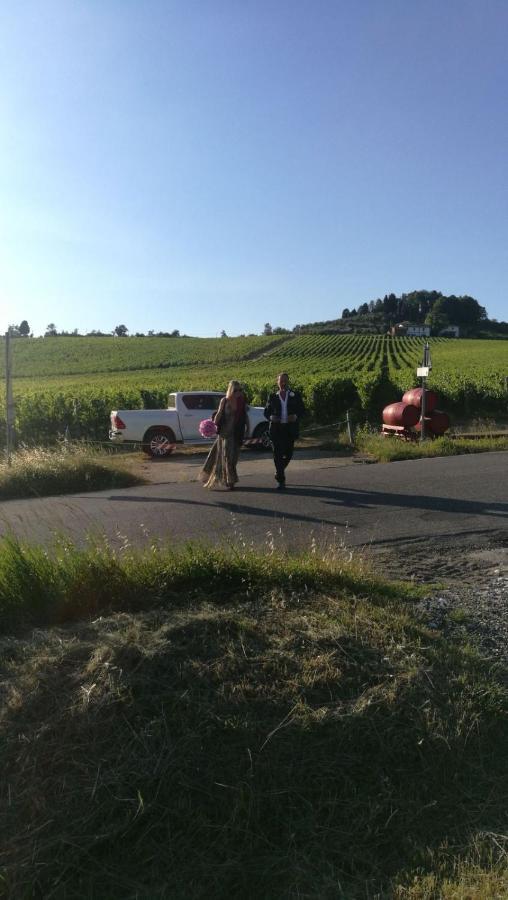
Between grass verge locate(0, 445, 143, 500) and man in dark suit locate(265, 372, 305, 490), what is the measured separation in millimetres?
3053

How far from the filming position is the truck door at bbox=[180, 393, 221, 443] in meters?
19.7

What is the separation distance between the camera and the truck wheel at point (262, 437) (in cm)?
1983

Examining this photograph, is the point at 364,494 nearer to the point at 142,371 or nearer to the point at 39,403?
the point at 39,403

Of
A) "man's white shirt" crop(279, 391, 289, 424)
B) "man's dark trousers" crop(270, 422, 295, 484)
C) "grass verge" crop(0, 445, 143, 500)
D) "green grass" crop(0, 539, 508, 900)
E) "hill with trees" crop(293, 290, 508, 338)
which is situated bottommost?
"green grass" crop(0, 539, 508, 900)

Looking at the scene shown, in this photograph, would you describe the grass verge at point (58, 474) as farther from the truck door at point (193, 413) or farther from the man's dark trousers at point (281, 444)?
the truck door at point (193, 413)

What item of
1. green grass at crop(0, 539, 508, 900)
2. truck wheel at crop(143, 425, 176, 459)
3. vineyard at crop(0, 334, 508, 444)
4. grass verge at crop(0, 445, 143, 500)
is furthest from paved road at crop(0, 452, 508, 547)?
vineyard at crop(0, 334, 508, 444)

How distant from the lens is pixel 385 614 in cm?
438

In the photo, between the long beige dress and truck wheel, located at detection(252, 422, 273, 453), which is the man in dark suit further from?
truck wheel, located at detection(252, 422, 273, 453)

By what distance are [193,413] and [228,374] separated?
34324 millimetres

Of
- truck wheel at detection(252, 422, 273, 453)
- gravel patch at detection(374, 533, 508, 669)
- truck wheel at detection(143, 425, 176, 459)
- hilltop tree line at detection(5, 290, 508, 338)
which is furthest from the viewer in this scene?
hilltop tree line at detection(5, 290, 508, 338)

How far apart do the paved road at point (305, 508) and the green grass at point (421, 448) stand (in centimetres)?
158

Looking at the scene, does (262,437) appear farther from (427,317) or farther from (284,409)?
(427,317)

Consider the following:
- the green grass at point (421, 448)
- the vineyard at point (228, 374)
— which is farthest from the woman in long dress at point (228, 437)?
the vineyard at point (228, 374)

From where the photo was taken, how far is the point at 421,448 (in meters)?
16.2
